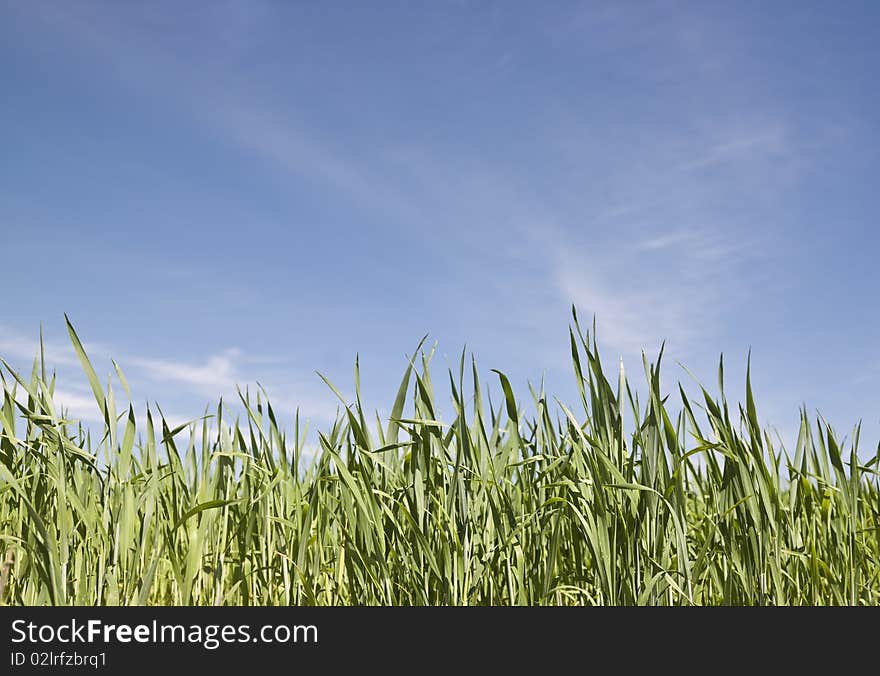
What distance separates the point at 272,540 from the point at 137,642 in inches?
18.5

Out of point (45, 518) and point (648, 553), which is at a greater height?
point (45, 518)

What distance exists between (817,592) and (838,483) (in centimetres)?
33

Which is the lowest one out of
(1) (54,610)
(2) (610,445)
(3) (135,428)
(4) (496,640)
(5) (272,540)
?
(4) (496,640)

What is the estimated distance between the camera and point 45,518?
1.96 metres

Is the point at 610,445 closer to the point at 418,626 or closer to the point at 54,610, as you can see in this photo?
the point at 418,626

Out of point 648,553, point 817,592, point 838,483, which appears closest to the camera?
point 648,553

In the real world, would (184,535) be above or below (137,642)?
above

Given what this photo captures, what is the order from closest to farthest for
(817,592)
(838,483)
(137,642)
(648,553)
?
(137,642) < (648,553) < (817,592) < (838,483)

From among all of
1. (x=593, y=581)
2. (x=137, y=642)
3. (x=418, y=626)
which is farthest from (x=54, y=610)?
(x=593, y=581)

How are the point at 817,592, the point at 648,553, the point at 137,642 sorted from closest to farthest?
the point at 137,642 → the point at 648,553 → the point at 817,592

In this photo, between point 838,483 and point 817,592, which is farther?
point 838,483

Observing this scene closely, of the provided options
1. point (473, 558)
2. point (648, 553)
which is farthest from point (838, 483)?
point (473, 558)

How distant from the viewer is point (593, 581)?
1866mm

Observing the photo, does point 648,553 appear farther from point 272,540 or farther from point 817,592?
point 272,540
